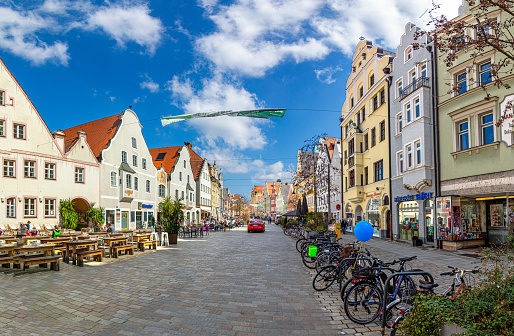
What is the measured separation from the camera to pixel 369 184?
98.6 ft

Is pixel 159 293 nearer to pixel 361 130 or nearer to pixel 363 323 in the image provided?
pixel 363 323

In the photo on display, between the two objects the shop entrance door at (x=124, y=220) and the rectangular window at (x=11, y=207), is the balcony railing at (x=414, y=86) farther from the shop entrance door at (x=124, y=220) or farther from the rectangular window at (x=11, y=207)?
the shop entrance door at (x=124, y=220)

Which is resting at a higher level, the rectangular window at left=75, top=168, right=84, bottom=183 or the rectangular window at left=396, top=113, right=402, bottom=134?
the rectangular window at left=396, top=113, right=402, bottom=134

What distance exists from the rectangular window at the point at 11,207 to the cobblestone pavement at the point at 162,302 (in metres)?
15.2

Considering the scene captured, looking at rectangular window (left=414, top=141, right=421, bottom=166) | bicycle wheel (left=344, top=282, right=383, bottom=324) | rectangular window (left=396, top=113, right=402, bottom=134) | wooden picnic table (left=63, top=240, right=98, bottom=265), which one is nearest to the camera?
bicycle wheel (left=344, top=282, right=383, bottom=324)

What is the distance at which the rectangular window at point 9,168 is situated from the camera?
74.9 feet

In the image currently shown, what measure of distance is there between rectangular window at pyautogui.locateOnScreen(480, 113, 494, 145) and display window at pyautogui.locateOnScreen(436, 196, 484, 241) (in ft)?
11.0

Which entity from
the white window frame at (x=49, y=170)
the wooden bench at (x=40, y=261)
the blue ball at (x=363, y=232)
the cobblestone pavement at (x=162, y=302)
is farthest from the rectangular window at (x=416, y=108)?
the white window frame at (x=49, y=170)

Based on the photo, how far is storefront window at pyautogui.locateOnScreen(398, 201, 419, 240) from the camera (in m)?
21.4

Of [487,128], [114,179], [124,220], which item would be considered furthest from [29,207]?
[487,128]

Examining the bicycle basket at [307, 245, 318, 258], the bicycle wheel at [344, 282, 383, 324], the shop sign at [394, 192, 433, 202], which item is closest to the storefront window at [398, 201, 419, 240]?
the shop sign at [394, 192, 433, 202]

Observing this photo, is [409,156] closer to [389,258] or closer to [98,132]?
[389,258]

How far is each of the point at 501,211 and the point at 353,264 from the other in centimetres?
1312

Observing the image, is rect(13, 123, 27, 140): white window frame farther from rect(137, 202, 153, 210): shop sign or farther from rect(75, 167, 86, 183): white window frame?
rect(137, 202, 153, 210): shop sign
